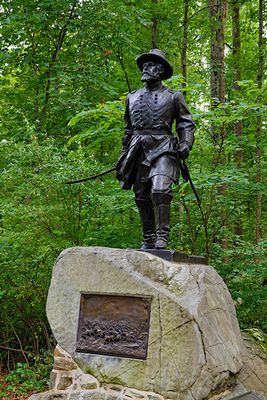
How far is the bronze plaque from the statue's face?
218 centimetres

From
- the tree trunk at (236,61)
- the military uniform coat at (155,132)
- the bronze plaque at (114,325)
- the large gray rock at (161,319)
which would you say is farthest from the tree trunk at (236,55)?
the bronze plaque at (114,325)

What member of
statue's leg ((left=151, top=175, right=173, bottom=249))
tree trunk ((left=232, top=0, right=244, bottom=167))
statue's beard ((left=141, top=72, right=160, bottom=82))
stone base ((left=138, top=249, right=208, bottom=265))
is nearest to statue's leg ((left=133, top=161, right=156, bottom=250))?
statue's leg ((left=151, top=175, right=173, bottom=249))

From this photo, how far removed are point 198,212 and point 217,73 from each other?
9.57 ft

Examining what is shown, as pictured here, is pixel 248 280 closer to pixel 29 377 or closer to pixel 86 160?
pixel 86 160

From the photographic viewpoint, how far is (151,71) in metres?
5.06

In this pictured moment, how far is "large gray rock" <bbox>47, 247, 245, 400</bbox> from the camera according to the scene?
4254 millimetres

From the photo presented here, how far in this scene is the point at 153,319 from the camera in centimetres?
441

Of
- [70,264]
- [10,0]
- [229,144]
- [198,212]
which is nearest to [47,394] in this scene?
[70,264]

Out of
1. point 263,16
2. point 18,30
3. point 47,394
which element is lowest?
point 47,394

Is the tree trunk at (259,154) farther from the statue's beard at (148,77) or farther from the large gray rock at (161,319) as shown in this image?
the large gray rock at (161,319)

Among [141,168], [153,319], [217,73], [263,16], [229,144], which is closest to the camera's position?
[153,319]

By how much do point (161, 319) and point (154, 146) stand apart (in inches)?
67.0

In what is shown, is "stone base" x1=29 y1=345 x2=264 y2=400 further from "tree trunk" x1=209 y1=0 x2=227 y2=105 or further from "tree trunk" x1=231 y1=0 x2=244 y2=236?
"tree trunk" x1=231 y1=0 x2=244 y2=236

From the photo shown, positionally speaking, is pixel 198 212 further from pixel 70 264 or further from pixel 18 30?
pixel 18 30
